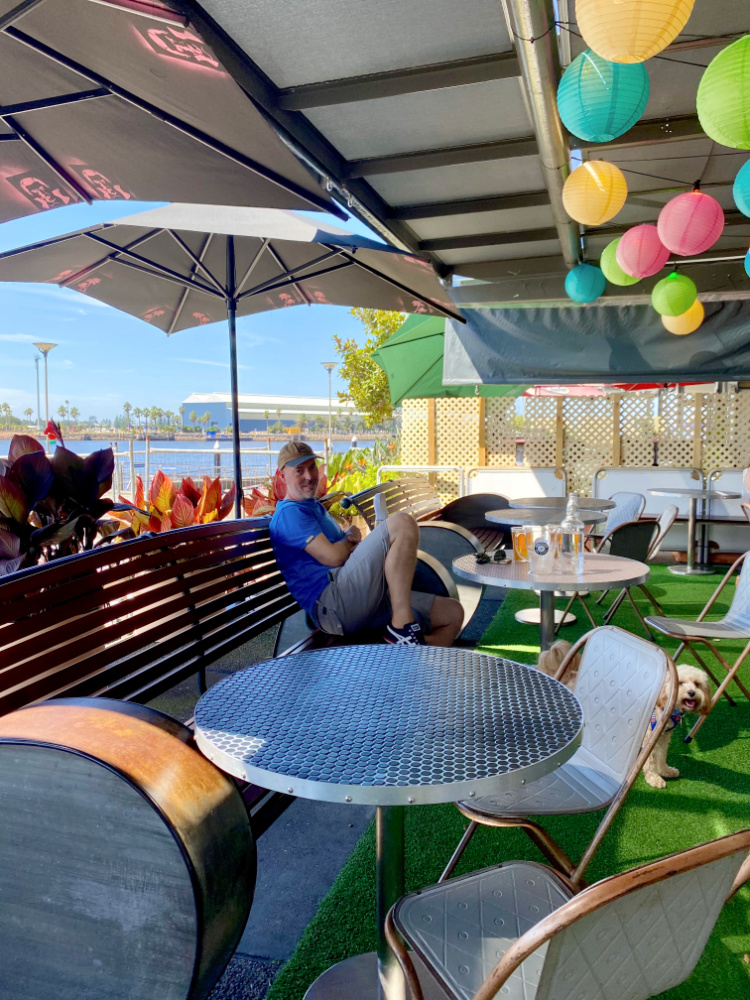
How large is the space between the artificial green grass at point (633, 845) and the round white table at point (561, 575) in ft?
2.58

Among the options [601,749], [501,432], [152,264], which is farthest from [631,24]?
[501,432]

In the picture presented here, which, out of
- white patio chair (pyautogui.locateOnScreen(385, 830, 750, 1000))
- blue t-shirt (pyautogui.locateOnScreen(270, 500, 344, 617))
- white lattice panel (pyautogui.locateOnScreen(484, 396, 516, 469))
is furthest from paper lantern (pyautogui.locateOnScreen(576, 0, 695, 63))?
white lattice panel (pyautogui.locateOnScreen(484, 396, 516, 469))

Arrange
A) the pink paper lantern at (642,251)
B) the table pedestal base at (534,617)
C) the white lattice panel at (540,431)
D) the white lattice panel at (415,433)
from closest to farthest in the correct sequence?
the pink paper lantern at (642,251) → the table pedestal base at (534,617) → the white lattice panel at (540,431) → the white lattice panel at (415,433)

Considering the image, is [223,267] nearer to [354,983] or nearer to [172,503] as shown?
[172,503]

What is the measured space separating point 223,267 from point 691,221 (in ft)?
10.4

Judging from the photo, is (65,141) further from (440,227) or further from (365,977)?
(440,227)

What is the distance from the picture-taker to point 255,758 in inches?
45.6

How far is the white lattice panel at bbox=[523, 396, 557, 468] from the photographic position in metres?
9.67

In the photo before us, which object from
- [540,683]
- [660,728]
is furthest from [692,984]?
[540,683]

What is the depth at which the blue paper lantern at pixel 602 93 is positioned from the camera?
2.73 m

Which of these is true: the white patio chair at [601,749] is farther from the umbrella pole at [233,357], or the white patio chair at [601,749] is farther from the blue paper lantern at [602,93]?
the umbrella pole at [233,357]

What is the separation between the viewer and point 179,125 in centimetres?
247

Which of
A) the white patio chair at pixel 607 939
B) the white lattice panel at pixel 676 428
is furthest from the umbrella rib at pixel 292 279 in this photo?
the white lattice panel at pixel 676 428

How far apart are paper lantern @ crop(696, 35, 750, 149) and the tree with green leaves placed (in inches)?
498
